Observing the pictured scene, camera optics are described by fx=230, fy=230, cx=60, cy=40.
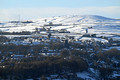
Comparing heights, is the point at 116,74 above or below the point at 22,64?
below

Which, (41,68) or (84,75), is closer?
(41,68)

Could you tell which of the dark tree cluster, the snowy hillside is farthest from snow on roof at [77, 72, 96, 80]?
the snowy hillside

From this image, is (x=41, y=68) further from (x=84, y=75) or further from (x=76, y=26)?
(x=76, y=26)

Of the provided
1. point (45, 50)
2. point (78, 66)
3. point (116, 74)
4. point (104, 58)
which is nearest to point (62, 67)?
point (78, 66)

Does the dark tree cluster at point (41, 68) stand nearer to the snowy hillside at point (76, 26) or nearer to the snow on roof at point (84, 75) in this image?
the snow on roof at point (84, 75)

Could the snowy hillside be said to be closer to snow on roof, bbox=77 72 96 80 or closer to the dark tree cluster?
the dark tree cluster

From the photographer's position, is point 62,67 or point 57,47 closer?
point 62,67

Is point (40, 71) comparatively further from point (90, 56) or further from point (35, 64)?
point (90, 56)

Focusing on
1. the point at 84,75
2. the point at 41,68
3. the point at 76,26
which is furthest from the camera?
the point at 76,26

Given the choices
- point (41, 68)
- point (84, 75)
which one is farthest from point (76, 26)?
point (41, 68)

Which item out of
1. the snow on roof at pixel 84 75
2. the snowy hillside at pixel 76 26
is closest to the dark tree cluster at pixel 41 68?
the snow on roof at pixel 84 75

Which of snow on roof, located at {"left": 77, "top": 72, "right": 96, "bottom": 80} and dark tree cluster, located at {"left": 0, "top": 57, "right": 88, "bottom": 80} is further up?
dark tree cluster, located at {"left": 0, "top": 57, "right": 88, "bottom": 80}
